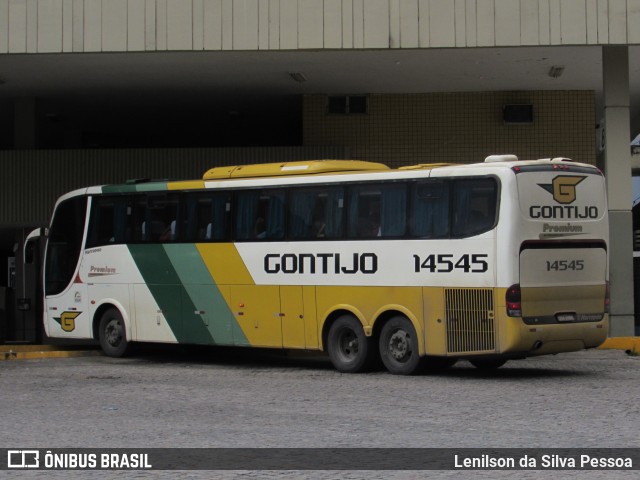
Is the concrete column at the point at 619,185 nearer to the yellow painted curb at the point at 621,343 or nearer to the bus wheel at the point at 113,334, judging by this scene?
the yellow painted curb at the point at 621,343

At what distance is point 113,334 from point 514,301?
27.3 ft

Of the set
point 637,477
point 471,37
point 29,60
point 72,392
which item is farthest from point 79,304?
point 637,477

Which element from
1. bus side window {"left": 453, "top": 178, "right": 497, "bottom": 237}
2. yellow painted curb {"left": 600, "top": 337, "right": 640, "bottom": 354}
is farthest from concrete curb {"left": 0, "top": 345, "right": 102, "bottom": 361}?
yellow painted curb {"left": 600, "top": 337, "right": 640, "bottom": 354}

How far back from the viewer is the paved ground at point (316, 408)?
10695mm

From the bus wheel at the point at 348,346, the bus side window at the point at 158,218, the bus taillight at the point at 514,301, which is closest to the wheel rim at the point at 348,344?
the bus wheel at the point at 348,346

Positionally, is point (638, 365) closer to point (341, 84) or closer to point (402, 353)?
point (402, 353)

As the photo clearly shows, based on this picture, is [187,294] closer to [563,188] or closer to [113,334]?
[113,334]

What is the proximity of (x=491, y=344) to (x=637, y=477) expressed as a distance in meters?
7.66

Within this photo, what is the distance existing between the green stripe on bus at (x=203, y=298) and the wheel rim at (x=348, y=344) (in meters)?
1.89

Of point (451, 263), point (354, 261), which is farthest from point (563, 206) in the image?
point (354, 261)

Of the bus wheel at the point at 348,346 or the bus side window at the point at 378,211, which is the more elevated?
the bus side window at the point at 378,211

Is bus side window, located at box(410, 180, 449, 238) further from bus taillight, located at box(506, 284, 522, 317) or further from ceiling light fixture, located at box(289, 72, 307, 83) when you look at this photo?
ceiling light fixture, located at box(289, 72, 307, 83)

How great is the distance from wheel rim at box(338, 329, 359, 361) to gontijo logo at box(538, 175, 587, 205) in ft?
12.3

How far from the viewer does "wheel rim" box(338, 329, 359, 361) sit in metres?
18.2
